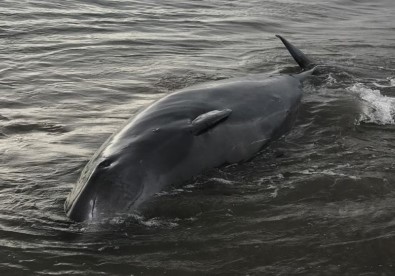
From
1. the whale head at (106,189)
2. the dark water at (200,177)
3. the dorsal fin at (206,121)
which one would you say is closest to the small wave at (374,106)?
the dark water at (200,177)

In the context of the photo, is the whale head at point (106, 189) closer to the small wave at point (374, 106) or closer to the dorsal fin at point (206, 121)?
the dorsal fin at point (206, 121)

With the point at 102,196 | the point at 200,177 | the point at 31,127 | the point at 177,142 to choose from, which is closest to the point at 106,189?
the point at 102,196

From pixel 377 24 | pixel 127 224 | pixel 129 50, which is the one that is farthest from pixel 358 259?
pixel 377 24

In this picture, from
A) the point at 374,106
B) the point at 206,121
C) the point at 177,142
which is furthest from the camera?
the point at 374,106

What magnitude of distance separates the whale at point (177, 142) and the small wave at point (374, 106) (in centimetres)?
106

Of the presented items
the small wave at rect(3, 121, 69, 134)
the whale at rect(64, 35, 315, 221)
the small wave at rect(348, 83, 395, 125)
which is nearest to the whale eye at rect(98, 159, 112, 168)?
the whale at rect(64, 35, 315, 221)

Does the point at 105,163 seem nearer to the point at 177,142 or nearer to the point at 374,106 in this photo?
the point at 177,142

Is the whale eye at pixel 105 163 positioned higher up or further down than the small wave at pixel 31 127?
higher up

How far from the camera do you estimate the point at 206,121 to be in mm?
4570

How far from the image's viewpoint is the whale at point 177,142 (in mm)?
3965

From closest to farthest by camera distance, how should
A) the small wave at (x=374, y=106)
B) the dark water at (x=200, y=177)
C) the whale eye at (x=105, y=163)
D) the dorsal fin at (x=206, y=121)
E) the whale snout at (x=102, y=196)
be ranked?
the dark water at (x=200, y=177), the whale snout at (x=102, y=196), the whale eye at (x=105, y=163), the dorsal fin at (x=206, y=121), the small wave at (x=374, y=106)

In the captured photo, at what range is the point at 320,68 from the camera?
831 centimetres

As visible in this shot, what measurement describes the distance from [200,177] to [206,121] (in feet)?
1.55

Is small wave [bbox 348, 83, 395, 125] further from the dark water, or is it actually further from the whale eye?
the whale eye
